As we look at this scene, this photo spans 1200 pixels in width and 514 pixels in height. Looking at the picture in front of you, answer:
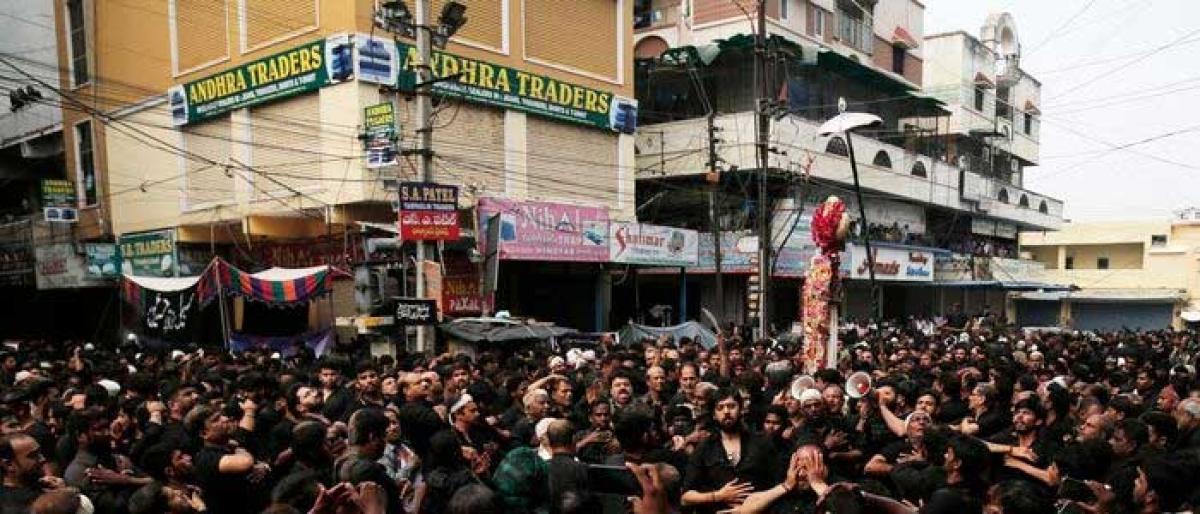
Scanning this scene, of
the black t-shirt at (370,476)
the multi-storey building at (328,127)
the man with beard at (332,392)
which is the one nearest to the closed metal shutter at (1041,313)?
the multi-storey building at (328,127)

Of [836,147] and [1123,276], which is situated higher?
[836,147]

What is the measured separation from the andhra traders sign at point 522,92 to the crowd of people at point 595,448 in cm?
1002

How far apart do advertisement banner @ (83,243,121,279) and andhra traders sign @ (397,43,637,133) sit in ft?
33.9

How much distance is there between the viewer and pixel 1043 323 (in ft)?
149

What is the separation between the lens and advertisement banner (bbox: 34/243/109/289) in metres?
22.4

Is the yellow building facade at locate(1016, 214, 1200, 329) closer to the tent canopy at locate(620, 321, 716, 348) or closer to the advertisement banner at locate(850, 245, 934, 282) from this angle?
the advertisement banner at locate(850, 245, 934, 282)

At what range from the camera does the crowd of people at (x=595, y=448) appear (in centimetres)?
383

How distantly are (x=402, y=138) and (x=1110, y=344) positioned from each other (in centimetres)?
1471

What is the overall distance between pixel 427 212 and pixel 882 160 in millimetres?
21080

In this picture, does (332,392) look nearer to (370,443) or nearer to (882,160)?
(370,443)

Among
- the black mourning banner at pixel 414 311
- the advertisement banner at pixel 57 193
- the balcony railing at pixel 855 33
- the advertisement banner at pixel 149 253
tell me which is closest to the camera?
the black mourning banner at pixel 414 311

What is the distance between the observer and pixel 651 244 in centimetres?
2059

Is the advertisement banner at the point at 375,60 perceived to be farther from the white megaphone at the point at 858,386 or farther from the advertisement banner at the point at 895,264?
the advertisement banner at the point at 895,264

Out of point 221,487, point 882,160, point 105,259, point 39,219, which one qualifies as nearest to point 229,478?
point 221,487
